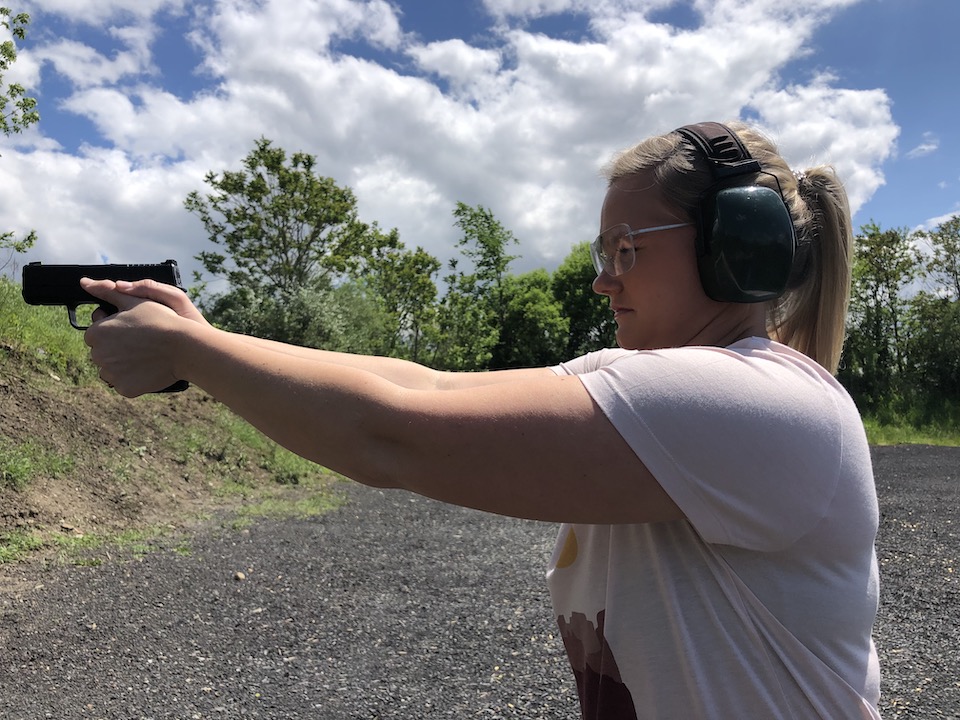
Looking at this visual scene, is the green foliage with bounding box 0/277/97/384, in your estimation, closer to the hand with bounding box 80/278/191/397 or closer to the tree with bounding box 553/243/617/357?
the hand with bounding box 80/278/191/397

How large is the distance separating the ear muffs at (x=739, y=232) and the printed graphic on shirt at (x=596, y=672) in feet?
2.02

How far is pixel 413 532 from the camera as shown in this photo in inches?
337

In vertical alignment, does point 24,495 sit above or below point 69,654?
above

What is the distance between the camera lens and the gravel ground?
13.9 feet

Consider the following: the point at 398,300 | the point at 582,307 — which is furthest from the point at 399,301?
the point at 582,307

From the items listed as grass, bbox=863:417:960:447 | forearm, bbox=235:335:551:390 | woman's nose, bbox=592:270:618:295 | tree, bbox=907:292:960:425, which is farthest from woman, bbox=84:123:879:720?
tree, bbox=907:292:960:425

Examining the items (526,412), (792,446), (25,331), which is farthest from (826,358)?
(25,331)

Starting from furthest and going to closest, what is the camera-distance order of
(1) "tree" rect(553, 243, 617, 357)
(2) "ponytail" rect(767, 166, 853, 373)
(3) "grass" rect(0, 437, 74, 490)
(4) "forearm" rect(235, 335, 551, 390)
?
(1) "tree" rect(553, 243, 617, 357), (3) "grass" rect(0, 437, 74, 490), (4) "forearm" rect(235, 335, 551, 390), (2) "ponytail" rect(767, 166, 853, 373)

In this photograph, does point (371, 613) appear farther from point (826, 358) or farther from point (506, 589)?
point (826, 358)

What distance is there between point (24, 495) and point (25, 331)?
13.1 ft

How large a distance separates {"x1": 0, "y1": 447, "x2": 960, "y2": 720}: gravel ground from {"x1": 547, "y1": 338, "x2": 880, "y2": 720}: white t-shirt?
3.29 m

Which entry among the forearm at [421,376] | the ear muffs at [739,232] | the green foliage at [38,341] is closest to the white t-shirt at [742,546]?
the ear muffs at [739,232]

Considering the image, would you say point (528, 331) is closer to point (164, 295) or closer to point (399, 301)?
point (399, 301)

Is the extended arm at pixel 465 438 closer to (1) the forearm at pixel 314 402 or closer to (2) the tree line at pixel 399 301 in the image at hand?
(1) the forearm at pixel 314 402
